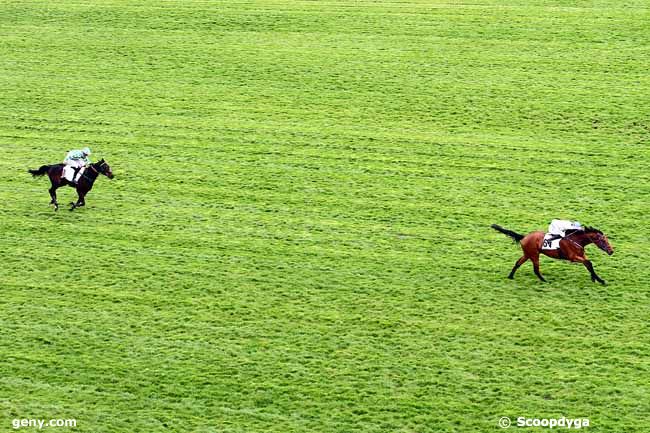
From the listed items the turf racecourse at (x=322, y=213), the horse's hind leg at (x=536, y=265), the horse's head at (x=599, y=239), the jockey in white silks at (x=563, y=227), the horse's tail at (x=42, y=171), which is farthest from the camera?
the horse's tail at (x=42, y=171)

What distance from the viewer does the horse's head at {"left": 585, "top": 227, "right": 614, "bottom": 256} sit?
16.5m

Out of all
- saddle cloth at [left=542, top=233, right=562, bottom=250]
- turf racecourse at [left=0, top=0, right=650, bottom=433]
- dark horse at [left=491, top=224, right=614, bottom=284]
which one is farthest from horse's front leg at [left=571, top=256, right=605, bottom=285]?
saddle cloth at [left=542, top=233, right=562, bottom=250]

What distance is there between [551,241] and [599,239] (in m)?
0.77

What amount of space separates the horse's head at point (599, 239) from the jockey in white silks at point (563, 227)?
16 cm

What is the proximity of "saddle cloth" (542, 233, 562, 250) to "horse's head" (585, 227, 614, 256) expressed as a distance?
18.7 inches

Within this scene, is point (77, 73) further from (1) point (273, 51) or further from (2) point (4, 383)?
(2) point (4, 383)

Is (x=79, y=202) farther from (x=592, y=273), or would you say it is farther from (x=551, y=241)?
(x=592, y=273)

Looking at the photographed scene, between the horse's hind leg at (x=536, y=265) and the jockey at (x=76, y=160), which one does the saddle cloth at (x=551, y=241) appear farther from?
the jockey at (x=76, y=160)

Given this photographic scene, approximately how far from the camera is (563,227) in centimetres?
1680

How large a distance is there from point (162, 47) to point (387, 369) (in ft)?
54.0

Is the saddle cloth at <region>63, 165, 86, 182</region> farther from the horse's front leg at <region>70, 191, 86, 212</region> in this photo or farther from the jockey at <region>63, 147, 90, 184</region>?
the horse's front leg at <region>70, 191, 86, 212</region>

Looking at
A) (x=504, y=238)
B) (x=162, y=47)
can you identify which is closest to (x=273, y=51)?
(x=162, y=47)

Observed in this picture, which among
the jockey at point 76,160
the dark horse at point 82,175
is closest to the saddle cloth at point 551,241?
the dark horse at point 82,175

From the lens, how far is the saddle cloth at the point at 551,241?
55.3 feet
